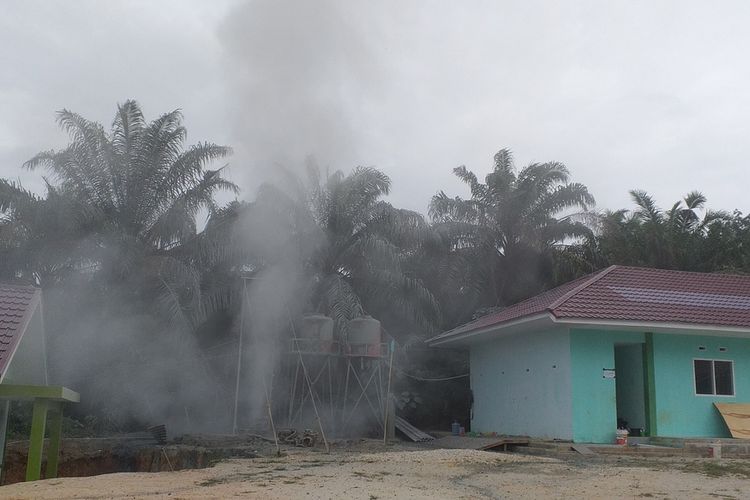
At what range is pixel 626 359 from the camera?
18.8 metres

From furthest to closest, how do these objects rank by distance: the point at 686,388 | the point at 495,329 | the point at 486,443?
1. the point at 495,329
2. the point at 686,388
3. the point at 486,443

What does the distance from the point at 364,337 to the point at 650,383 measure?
7802 mm

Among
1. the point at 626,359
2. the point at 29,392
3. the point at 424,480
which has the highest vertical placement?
the point at 626,359

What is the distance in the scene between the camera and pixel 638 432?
17.7 m

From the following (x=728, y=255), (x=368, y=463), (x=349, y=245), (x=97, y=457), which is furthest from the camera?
(x=728, y=255)

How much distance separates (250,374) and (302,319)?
2282 mm

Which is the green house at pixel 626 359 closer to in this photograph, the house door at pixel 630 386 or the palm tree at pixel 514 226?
the house door at pixel 630 386

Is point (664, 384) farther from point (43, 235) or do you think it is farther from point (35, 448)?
point (43, 235)

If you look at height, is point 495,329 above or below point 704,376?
above

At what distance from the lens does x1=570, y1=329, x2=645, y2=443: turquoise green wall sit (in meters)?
16.5

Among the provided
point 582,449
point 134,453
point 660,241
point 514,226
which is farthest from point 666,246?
point 134,453

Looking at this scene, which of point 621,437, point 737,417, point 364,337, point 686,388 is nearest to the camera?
point 621,437

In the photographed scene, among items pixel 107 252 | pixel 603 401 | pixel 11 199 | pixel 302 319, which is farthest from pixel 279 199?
pixel 603 401

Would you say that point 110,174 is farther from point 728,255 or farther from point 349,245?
point 728,255
